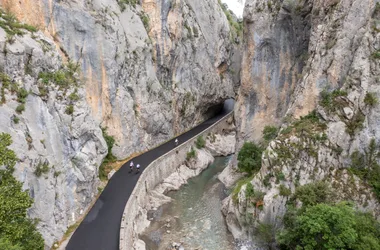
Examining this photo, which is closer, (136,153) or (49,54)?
(49,54)

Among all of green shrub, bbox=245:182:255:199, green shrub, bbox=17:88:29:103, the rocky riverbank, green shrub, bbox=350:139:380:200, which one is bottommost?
the rocky riverbank

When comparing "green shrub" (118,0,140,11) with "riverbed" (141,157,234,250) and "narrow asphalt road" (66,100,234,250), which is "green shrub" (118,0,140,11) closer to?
"narrow asphalt road" (66,100,234,250)

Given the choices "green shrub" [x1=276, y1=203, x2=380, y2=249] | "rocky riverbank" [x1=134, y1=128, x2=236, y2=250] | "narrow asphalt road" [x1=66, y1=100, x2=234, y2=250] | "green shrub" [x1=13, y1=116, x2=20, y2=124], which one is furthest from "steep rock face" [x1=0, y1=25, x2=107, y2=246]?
"green shrub" [x1=276, y1=203, x2=380, y2=249]

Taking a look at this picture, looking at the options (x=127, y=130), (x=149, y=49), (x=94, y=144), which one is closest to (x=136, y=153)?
(x=127, y=130)

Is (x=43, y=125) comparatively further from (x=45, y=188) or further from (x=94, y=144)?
(x=94, y=144)

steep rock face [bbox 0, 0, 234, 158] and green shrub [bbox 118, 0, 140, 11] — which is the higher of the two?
green shrub [bbox 118, 0, 140, 11]

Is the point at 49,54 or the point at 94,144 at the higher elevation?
the point at 49,54

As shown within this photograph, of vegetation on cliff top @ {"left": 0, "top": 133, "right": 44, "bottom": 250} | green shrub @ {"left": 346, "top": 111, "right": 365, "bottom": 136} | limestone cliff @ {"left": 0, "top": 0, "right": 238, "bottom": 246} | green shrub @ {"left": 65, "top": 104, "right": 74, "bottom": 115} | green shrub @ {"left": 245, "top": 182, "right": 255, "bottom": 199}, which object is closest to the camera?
vegetation on cliff top @ {"left": 0, "top": 133, "right": 44, "bottom": 250}
